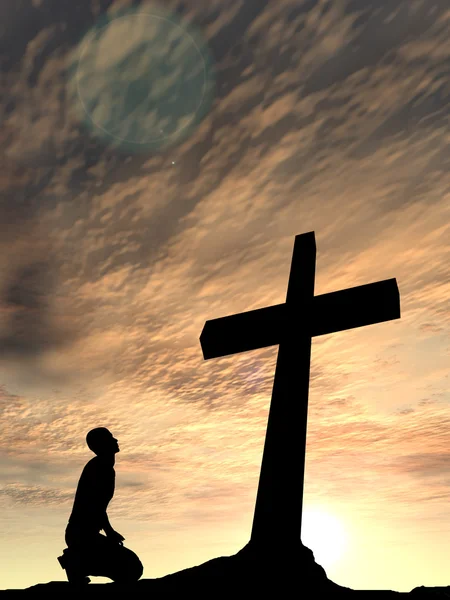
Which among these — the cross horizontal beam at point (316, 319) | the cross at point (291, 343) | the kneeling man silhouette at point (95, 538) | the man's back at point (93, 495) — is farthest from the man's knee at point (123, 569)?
the cross horizontal beam at point (316, 319)

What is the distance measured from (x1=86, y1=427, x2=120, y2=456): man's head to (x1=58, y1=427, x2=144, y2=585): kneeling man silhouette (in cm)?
1

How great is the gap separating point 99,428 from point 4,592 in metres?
1.71

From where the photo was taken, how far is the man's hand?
581 cm

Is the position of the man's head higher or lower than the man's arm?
higher

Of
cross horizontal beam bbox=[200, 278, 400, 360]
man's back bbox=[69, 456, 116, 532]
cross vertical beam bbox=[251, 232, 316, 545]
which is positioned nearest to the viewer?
man's back bbox=[69, 456, 116, 532]

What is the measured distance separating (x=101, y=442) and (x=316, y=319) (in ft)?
9.84

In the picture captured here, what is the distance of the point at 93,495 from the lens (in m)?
5.84

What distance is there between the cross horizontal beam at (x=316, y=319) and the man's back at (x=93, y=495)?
224 cm

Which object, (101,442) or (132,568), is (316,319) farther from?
(132,568)

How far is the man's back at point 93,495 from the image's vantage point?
577 cm

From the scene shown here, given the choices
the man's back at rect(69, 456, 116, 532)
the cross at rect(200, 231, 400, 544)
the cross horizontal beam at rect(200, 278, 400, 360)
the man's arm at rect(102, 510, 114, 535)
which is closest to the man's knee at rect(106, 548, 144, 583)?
the man's arm at rect(102, 510, 114, 535)

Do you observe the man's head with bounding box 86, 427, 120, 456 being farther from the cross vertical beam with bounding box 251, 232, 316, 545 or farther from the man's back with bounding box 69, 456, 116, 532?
the cross vertical beam with bounding box 251, 232, 316, 545

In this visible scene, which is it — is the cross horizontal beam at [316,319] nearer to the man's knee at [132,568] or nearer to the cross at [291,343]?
the cross at [291,343]

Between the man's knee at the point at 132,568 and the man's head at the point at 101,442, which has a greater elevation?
the man's head at the point at 101,442
